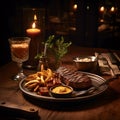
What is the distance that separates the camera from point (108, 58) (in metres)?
2.27

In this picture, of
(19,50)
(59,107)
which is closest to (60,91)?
(59,107)

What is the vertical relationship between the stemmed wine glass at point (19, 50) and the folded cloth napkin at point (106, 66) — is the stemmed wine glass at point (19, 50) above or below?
above

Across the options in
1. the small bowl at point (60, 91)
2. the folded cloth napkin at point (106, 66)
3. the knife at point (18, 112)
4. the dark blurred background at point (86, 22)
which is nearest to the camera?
the knife at point (18, 112)

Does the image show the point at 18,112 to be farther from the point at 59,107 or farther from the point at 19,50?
the point at 19,50

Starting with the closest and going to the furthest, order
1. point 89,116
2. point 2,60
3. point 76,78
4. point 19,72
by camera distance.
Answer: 1. point 89,116
2. point 76,78
3. point 19,72
4. point 2,60

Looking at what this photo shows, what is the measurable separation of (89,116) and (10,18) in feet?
10.8


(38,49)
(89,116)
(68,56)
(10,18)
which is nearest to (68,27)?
(10,18)

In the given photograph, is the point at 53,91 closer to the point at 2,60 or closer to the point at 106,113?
the point at 106,113

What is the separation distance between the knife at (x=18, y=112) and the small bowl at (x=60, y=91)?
0.57 feet

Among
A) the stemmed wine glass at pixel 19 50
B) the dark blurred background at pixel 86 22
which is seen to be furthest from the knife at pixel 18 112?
the dark blurred background at pixel 86 22

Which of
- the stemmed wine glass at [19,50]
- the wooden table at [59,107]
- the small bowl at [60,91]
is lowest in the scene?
the wooden table at [59,107]

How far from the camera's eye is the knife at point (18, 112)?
3.96 ft

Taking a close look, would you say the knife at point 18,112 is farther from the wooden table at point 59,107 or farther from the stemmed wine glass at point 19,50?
the stemmed wine glass at point 19,50

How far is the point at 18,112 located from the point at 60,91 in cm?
27
